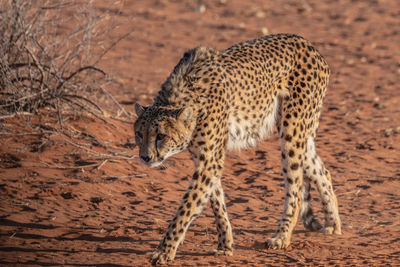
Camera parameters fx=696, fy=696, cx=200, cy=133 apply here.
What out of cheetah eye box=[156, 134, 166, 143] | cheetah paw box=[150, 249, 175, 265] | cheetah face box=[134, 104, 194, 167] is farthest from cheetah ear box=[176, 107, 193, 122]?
cheetah paw box=[150, 249, 175, 265]

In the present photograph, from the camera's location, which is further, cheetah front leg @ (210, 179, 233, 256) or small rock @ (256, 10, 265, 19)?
small rock @ (256, 10, 265, 19)

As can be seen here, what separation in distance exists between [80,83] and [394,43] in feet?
25.2

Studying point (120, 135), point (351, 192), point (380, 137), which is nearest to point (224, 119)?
point (351, 192)

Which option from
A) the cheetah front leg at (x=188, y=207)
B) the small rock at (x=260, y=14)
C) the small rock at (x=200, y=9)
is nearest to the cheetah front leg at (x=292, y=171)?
the cheetah front leg at (x=188, y=207)

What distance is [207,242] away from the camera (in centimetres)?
595

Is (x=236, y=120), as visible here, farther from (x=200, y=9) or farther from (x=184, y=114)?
(x=200, y=9)

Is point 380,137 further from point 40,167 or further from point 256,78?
point 40,167

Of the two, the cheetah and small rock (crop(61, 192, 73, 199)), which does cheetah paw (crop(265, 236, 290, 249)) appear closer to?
the cheetah

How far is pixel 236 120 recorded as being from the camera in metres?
5.86

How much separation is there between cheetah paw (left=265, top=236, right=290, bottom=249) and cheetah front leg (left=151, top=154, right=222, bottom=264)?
0.78 metres

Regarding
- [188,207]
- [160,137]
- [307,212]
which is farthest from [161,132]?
[307,212]

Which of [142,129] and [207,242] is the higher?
[142,129]

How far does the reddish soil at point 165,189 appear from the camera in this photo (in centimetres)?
567

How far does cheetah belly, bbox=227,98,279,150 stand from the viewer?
583 cm
